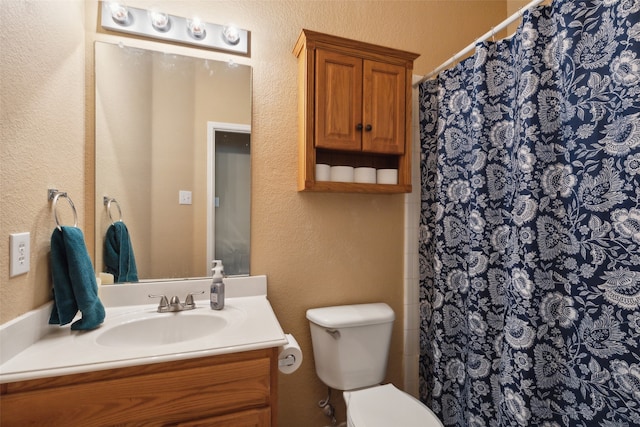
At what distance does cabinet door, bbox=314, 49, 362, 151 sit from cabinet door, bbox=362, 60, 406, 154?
4 centimetres

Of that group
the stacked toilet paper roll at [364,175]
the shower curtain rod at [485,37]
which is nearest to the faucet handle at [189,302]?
the stacked toilet paper roll at [364,175]

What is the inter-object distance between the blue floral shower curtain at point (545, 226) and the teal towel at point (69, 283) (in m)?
1.50

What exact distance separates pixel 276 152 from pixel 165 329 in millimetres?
942

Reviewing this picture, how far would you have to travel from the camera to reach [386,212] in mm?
1771

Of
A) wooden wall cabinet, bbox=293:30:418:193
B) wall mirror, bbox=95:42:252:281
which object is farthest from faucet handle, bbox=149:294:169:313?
wooden wall cabinet, bbox=293:30:418:193

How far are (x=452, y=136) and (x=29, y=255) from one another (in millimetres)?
1749

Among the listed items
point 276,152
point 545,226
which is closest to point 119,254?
point 276,152

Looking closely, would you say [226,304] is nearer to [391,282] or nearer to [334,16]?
[391,282]

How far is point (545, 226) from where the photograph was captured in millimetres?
1073

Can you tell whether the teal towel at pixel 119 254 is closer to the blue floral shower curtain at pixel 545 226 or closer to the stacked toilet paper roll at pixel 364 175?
the stacked toilet paper roll at pixel 364 175

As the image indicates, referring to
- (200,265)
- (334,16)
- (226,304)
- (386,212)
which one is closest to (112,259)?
(200,265)

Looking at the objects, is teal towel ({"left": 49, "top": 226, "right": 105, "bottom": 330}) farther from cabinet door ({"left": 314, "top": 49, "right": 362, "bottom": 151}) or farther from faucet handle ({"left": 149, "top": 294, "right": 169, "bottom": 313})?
cabinet door ({"left": 314, "top": 49, "right": 362, "bottom": 151})

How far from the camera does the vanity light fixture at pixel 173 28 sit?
4.38 feet

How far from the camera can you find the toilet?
4.65ft
